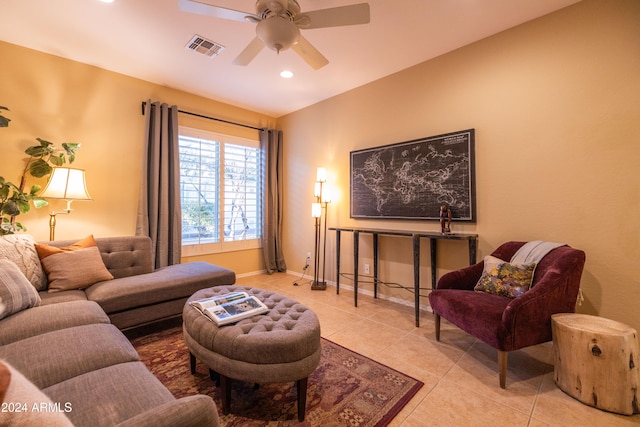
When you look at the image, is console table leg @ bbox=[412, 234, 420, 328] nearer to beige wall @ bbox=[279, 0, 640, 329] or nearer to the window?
beige wall @ bbox=[279, 0, 640, 329]

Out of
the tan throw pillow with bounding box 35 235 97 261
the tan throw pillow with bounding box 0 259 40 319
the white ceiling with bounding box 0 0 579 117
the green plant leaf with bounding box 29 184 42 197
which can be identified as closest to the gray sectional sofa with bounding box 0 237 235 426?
the tan throw pillow with bounding box 0 259 40 319

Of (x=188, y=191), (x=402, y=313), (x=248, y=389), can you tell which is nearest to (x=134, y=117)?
(x=188, y=191)

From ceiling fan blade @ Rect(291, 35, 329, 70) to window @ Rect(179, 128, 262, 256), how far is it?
94.5 inches

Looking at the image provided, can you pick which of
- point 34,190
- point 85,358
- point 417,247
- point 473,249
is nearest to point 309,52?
point 417,247

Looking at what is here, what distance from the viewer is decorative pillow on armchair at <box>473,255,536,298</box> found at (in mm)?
1997

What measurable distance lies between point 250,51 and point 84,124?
2315 millimetres

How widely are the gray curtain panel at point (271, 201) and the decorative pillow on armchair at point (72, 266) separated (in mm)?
2362

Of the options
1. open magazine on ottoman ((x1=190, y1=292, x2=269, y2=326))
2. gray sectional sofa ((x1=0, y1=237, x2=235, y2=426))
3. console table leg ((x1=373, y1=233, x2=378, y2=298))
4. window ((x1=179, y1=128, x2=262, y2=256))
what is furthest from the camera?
window ((x1=179, y1=128, x2=262, y2=256))

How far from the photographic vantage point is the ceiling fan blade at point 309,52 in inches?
78.0

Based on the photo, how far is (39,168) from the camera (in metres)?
2.67

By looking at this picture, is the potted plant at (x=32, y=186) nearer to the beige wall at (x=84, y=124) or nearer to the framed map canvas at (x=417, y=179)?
the beige wall at (x=84, y=124)

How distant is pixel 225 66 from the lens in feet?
10.1

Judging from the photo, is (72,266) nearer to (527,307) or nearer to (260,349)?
(260,349)

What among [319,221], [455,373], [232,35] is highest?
[232,35]
